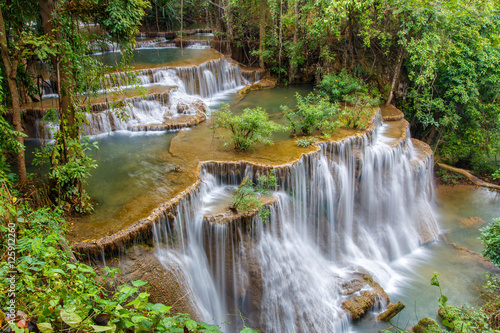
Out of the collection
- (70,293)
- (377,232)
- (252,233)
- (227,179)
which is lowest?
(377,232)

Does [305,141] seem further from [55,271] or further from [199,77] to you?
[55,271]

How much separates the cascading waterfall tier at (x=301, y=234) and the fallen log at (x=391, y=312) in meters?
0.85

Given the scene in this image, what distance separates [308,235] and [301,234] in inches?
13.8

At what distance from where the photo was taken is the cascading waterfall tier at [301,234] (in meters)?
6.91

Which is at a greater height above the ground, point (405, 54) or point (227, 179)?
point (405, 54)

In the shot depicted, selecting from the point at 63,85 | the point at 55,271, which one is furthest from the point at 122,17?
the point at 55,271

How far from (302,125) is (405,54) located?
6432 mm

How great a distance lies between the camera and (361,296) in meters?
7.83

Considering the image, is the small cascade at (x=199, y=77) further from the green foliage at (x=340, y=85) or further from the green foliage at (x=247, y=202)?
the green foliage at (x=247, y=202)

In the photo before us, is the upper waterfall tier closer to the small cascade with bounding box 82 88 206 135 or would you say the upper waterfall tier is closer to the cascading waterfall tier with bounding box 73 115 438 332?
the cascading waterfall tier with bounding box 73 115 438 332

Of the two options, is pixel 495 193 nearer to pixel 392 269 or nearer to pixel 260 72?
pixel 392 269

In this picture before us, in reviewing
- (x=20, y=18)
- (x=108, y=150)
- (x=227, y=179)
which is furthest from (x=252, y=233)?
(x=20, y=18)

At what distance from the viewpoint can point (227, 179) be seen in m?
8.48

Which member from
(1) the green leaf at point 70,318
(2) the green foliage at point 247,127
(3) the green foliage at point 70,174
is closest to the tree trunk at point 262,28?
(2) the green foliage at point 247,127
